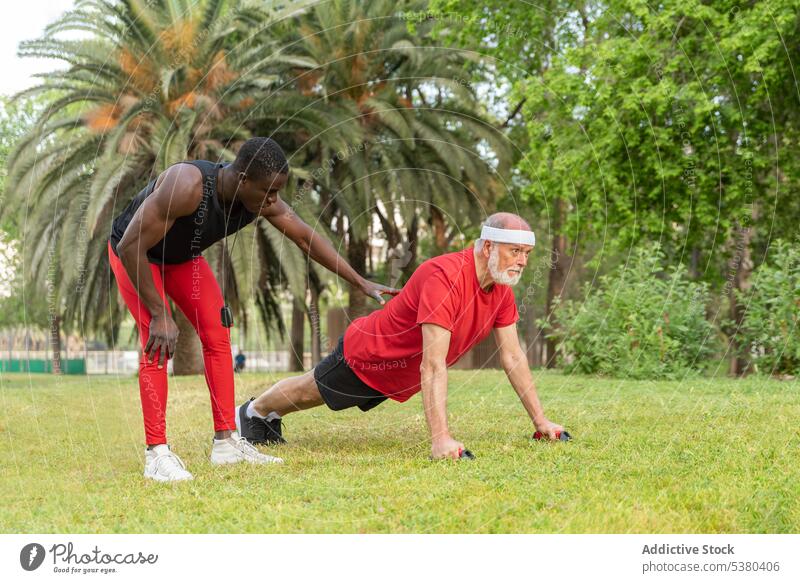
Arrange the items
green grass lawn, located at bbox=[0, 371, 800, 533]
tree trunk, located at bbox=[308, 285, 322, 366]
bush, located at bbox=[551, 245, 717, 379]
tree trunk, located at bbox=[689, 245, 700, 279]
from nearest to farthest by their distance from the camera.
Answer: green grass lawn, located at bbox=[0, 371, 800, 533] → tree trunk, located at bbox=[308, 285, 322, 366] → bush, located at bbox=[551, 245, 717, 379] → tree trunk, located at bbox=[689, 245, 700, 279]

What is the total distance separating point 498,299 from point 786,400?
12.3 feet

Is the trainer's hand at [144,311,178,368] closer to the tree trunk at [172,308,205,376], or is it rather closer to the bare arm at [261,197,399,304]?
the bare arm at [261,197,399,304]

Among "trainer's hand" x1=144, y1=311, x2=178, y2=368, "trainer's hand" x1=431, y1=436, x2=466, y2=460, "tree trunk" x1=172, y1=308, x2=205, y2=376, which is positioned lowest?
"tree trunk" x1=172, y1=308, x2=205, y2=376

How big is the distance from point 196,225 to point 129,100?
11.7 m

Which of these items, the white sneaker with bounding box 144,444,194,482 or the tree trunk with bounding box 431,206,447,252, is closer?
the white sneaker with bounding box 144,444,194,482

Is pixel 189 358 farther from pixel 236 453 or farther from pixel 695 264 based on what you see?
pixel 695 264

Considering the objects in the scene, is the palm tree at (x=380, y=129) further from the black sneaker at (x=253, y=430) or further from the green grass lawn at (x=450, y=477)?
the black sneaker at (x=253, y=430)

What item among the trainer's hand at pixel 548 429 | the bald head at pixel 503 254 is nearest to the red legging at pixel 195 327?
the bald head at pixel 503 254

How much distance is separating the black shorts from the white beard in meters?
1.25

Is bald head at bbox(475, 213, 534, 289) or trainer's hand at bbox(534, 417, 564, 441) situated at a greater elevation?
bald head at bbox(475, 213, 534, 289)

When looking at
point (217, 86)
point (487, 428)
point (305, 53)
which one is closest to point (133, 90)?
point (217, 86)

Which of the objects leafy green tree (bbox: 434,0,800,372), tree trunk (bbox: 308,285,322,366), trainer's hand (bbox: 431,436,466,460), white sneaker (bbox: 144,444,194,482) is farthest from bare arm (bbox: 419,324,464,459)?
leafy green tree (bbox: 434,0,800,372)

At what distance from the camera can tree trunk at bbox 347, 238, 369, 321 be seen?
12.6 m

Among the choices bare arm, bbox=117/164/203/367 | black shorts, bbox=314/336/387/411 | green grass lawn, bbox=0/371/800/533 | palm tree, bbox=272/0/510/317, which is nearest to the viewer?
green grass lawn, bbox=0/371/800/533
